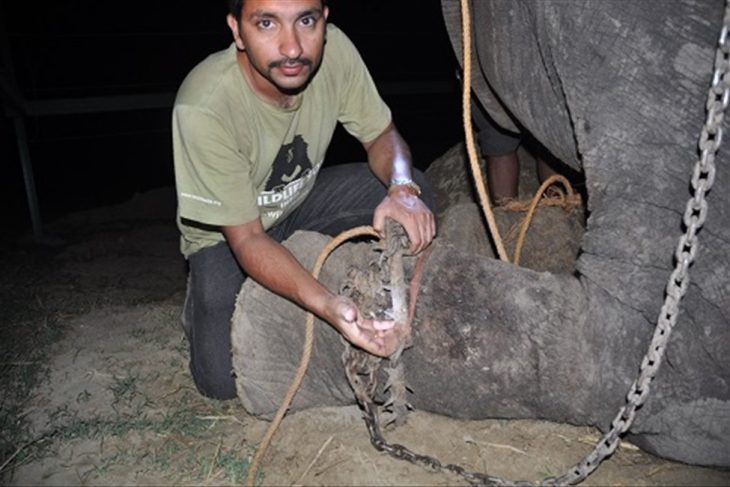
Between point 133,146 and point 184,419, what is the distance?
21.9ft

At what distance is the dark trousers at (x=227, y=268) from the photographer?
244cm

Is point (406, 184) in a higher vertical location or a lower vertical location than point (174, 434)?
higher

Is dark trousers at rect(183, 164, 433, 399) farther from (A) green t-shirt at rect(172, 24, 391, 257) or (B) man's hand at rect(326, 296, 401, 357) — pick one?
(B) man's hand at rect(326, 296, 401, 357)

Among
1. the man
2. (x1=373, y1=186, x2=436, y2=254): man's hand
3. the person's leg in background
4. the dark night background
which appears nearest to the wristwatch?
A: the man

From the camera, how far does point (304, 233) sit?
2.17 meters

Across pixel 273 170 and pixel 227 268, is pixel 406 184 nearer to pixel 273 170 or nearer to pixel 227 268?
pixel 273 170

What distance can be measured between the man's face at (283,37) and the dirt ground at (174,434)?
1.06 meters

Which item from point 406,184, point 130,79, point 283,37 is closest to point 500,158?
point 406,184

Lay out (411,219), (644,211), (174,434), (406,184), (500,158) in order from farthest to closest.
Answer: (500,158) → (406,184) → (174,434) → (411,219) → (644,211)

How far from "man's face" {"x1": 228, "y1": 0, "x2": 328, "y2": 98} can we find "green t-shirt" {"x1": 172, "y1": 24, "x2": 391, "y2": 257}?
14 centimetres

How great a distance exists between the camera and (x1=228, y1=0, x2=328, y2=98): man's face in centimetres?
206

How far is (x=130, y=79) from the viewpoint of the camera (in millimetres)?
10789

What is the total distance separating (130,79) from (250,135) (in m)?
9.35

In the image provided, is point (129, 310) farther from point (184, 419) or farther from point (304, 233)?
point (304, 233)
